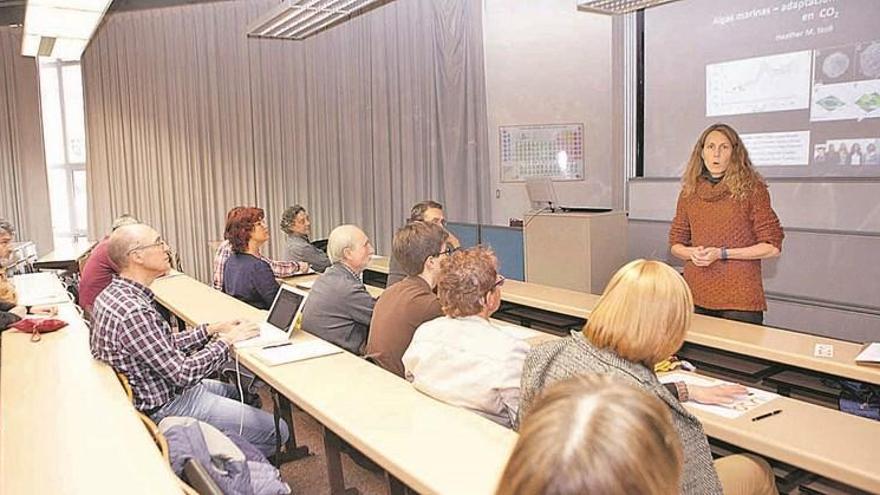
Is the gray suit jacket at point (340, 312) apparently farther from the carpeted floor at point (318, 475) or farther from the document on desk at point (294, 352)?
the carpeted floor at point (318, 475)

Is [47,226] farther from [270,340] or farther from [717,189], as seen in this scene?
[717,189]

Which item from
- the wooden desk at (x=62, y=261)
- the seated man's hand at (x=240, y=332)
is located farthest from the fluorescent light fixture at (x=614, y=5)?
the wooden desk at (x=62, y=261)

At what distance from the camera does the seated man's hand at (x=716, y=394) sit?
2.23 metres

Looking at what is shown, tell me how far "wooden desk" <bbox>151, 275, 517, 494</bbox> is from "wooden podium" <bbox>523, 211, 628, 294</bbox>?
1.94 metres

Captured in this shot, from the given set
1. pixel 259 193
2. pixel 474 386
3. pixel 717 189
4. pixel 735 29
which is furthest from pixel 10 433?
pixel 259 193

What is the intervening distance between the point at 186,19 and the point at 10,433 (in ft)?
21.1

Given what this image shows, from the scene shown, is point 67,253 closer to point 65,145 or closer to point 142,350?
point 65,145

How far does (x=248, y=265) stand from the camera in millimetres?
4285

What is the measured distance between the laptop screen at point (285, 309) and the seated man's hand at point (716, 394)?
1.69 metres

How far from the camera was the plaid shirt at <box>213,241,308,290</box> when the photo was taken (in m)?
4.62

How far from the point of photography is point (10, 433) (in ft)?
7.09

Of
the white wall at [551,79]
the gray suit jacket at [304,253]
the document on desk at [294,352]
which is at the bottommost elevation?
the document on desk at [294,352]

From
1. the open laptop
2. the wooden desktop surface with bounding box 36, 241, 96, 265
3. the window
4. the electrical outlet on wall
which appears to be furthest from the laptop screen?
the window

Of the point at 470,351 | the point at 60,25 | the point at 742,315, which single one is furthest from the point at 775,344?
the point at 60,25
